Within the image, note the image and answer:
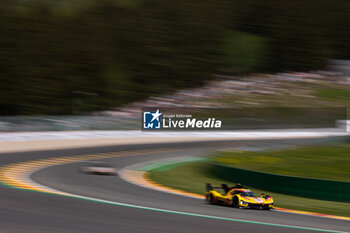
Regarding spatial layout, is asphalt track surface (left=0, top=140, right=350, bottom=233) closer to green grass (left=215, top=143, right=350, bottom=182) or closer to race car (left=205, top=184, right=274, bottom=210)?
race car (left=205, top=184, right=274, bottom=210)

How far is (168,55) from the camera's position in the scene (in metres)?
49.5

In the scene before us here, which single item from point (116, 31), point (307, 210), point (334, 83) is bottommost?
point (307, 210)

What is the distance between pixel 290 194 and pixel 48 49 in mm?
34016

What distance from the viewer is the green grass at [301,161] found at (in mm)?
14227

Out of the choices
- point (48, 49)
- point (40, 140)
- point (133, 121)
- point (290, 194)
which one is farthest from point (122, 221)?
point (48, 49)

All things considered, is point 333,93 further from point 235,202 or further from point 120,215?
point 120,215

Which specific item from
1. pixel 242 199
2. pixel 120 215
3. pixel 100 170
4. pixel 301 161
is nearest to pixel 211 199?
pixel 242 199

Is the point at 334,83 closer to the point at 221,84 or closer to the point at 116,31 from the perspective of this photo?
the point at 221,84

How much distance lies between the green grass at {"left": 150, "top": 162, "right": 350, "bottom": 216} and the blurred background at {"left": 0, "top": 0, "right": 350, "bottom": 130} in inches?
773

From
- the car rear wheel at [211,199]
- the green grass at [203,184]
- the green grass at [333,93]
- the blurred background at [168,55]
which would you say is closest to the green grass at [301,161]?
the green grass at [203,184]

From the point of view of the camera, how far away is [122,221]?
912 centimetres

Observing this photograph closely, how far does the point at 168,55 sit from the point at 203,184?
113ft

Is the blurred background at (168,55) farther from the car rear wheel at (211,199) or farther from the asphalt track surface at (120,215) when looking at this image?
the car rear wheel at (211,199)

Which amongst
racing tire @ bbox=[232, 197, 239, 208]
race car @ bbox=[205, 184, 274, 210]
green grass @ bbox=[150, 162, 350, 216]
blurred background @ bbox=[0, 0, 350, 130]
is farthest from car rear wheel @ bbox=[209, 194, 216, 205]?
blurred background @ bbox=[0, 0, 350, 130]
